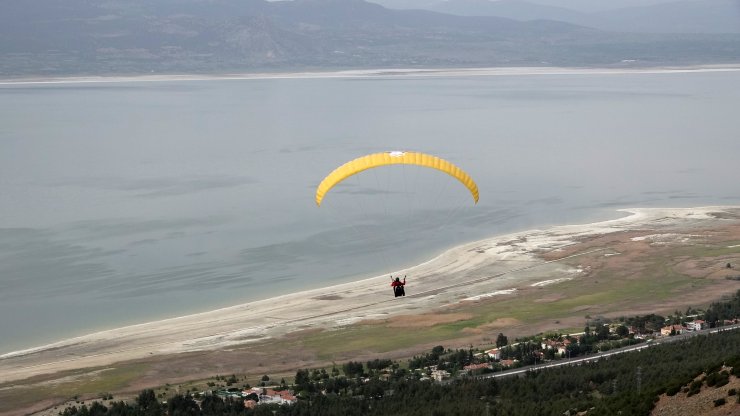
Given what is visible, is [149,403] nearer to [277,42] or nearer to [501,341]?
[501,341]

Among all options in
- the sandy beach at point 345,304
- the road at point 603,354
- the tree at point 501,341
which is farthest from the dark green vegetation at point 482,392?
the sandy beach at point 345,304

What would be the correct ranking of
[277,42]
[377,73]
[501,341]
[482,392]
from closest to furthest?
[482,392] < [501,341] < [377,73] < [277,42]

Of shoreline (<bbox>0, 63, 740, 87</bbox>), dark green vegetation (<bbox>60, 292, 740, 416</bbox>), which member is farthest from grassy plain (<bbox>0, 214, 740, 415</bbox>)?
shoreline (<bbox>0, 63, 740, 87</bbox>)

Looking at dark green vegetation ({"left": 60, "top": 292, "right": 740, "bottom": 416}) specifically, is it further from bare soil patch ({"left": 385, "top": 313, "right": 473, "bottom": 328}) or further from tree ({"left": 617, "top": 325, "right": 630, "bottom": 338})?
bare soil patch ({"left": 385, "top": 313, "right": 473, "bottom": 328})

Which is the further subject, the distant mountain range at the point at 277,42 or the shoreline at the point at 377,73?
the distant mountain range at the point at 277,42

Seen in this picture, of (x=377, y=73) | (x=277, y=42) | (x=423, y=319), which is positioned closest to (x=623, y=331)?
(x=423, y=319)

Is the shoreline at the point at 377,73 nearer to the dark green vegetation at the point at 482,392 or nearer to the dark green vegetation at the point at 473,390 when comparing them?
the dark green vegetation at the point at 473,390
